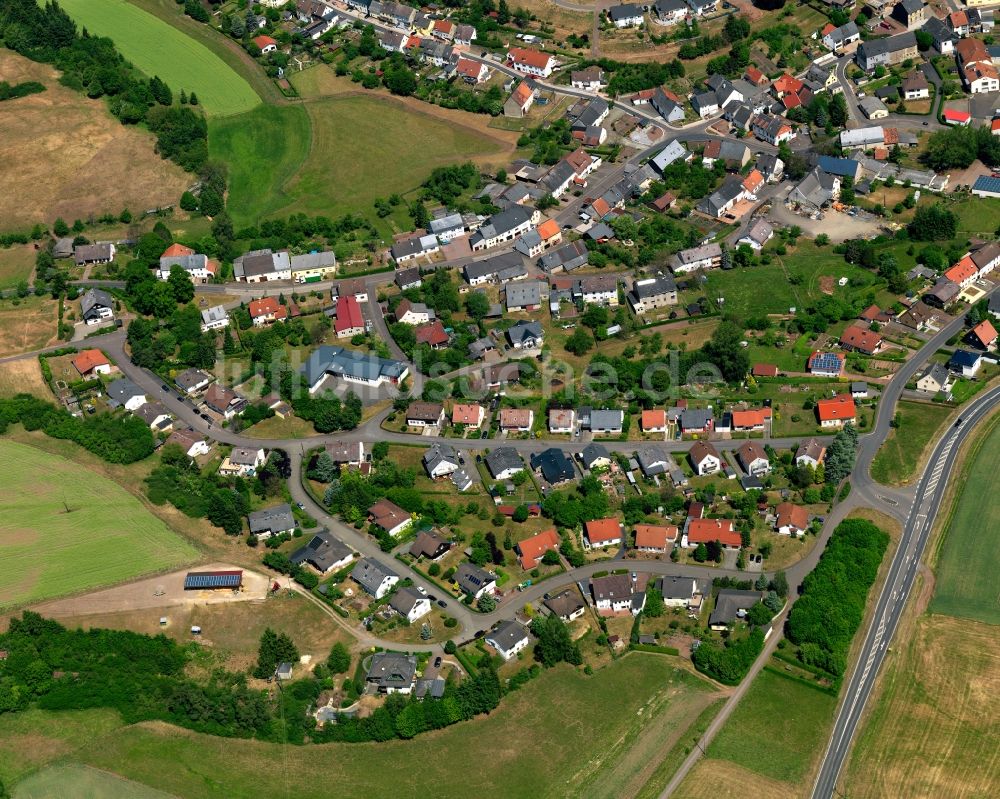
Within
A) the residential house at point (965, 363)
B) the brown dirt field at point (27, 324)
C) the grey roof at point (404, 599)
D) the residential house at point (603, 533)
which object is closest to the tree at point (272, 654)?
the grey roof at point (404, 599)

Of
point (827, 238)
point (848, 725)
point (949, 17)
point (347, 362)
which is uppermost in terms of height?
point (949, 17)

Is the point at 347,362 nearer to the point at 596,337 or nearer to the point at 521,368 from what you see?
the point at 521,368

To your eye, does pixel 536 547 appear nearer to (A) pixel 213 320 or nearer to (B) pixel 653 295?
(B) pixel 653 295

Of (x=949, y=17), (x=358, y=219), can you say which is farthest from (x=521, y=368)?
(x=949, y=17)

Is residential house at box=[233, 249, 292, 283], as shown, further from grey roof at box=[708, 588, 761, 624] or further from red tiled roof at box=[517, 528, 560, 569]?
grey roof at box=[708, 588, 761, 624]

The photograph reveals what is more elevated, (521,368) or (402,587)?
(521,368)

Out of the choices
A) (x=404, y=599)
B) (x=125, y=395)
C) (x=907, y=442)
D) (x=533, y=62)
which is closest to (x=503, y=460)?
(x=404, y=599)
